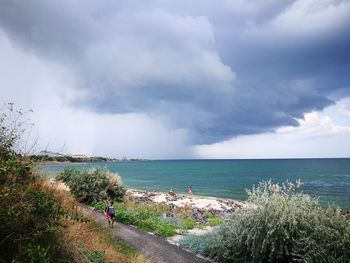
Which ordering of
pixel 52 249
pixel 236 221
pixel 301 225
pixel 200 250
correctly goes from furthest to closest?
1. pixel 200 250
2. pixel 236 221
3. pixel 301 225
4. pixel 52 249

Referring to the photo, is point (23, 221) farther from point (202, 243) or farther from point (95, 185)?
point (95, 185)

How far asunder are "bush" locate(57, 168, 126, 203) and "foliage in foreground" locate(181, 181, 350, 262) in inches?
640

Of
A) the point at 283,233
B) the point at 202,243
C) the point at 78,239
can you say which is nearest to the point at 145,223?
the point at 202,243

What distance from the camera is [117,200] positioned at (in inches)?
1241

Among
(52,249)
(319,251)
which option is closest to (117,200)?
(319,251)

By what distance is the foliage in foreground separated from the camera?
12.3 m

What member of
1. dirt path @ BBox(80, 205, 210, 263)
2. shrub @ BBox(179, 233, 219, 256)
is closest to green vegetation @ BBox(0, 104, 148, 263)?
dirt path @ BBox(80, 205, 210, 263)

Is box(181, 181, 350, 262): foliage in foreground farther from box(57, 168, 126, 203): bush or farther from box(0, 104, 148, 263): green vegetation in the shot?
box(57, 168, 126, 203): bush

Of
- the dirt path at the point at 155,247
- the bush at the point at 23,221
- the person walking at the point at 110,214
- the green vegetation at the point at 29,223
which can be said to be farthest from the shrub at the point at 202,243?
the bush at the point at 23,221

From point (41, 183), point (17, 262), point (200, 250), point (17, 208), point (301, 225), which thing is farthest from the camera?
point (200, 250)

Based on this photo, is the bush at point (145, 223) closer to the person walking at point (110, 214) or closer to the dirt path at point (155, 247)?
the dirt path at point (155, 247)

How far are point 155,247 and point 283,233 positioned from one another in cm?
585

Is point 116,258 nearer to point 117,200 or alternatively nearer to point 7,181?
point 7,181

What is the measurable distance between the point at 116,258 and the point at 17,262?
5.40 m
